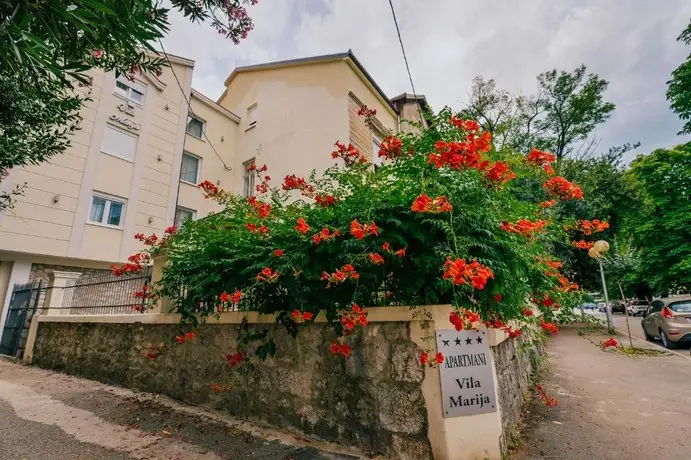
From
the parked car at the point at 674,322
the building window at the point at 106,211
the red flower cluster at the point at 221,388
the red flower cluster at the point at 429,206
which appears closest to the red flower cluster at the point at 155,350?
the red flower cluster at the point at 221,388

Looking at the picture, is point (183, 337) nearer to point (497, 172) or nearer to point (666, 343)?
point (497, 172)

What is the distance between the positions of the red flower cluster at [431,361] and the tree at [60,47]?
3565mm

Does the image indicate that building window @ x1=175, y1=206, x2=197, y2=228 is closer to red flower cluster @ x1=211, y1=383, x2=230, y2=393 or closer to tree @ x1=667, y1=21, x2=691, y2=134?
red flower cluster @ x1=211, y1=383, x2=230, y2=393

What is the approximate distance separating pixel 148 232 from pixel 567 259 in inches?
681

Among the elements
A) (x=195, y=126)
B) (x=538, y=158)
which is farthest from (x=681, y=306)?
(x=195, y=126)

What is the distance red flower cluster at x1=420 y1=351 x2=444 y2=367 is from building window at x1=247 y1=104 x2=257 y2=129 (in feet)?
47.1

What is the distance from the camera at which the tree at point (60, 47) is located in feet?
7.25

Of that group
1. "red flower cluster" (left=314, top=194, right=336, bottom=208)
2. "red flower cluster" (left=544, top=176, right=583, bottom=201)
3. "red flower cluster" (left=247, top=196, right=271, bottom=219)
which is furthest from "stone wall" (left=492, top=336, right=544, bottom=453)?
"red flower cluster" (left=247, top=196, right=271, bottom=219)

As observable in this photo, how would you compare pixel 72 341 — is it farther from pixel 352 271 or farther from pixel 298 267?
pixel 352 271

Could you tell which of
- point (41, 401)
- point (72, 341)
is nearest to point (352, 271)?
point (41, 401)

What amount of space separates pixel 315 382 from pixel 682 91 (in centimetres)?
1984

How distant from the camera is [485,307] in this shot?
3154 millimetres

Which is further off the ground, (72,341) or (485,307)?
(485,307)

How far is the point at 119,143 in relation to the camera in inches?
496
